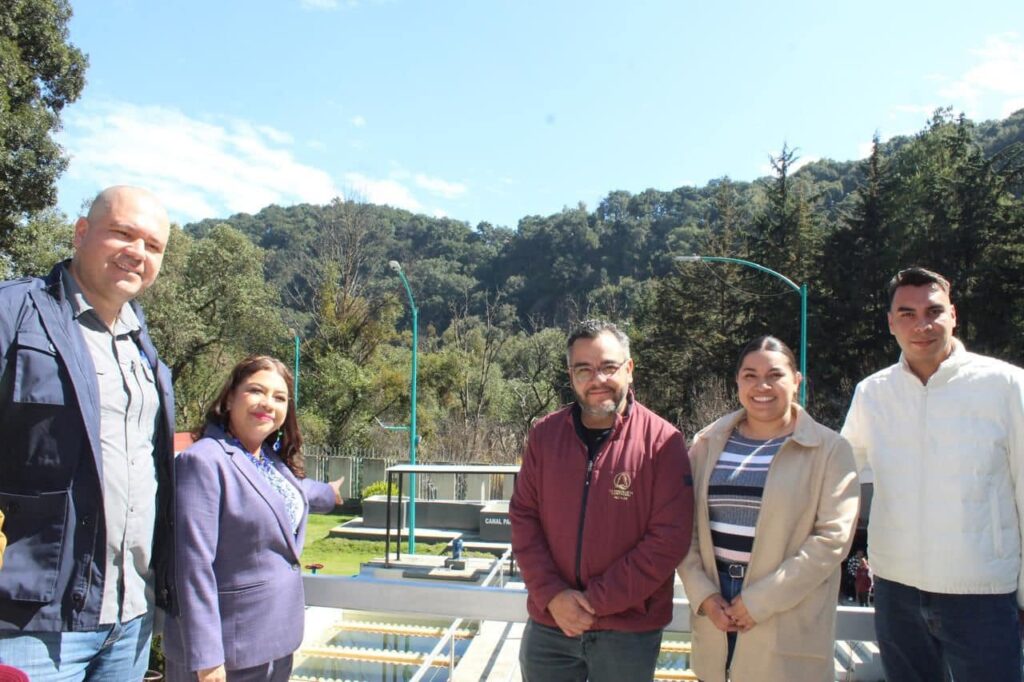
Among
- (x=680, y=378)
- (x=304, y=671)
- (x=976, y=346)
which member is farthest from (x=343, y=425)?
(x=304, y=671)

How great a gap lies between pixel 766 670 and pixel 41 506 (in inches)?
83.6

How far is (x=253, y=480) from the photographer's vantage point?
7.88 feet

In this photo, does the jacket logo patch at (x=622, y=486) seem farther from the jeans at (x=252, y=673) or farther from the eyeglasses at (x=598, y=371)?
the jeans at (x=252, y=673)

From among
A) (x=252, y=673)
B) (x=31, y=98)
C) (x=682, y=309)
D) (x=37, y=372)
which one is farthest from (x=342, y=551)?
(x=682, y=309)

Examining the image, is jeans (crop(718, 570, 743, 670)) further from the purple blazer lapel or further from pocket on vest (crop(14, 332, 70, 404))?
pocket on vest (crop(14, 332, 70, 404))

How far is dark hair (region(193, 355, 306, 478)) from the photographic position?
256 centimetres

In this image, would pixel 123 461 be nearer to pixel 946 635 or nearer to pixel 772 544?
pixel 772 544

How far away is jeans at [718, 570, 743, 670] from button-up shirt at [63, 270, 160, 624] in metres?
1.76

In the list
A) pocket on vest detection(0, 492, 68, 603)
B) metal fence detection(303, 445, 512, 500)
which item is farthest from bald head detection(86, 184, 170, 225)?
metal fence detection(303, 445, 512, 500)

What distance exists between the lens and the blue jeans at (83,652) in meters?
1.94

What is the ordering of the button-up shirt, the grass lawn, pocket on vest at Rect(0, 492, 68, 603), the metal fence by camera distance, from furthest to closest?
the metal fence
the grass lawn
the button-up shirt
pocket on vest at Rect(0, 492, 68, 603)

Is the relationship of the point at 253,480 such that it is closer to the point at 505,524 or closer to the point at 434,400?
the point at 505,524

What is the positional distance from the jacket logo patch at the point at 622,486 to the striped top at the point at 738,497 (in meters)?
0.29

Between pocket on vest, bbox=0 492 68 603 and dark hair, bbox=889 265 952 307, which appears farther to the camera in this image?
dark hair, bbox=889 265 952 307
